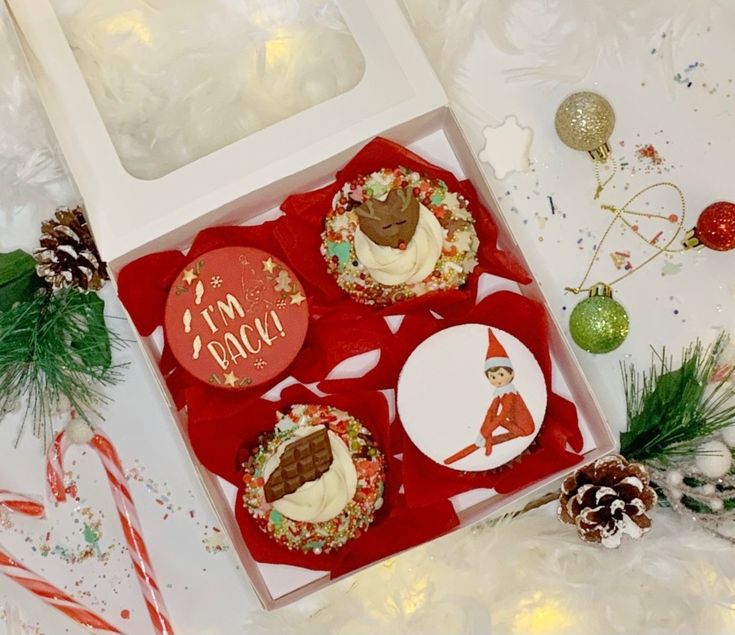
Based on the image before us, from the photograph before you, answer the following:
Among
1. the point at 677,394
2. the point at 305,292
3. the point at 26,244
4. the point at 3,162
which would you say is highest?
the point at 3,162

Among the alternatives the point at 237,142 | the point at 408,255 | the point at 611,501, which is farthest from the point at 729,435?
the point at 237,142

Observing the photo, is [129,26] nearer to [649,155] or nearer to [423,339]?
[423,339]

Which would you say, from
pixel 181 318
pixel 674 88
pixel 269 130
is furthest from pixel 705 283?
pixel 181 318

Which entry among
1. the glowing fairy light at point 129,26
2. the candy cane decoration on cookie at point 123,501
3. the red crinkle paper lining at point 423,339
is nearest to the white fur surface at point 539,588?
the red crinkle paper lining at point 423,339

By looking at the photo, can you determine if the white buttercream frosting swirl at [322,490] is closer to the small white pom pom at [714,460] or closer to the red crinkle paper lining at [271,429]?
the red crinkle paper lining at [271,429]

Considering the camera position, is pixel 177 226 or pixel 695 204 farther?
pixel 695 204

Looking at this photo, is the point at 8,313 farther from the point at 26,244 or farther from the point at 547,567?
the point at 547,567
